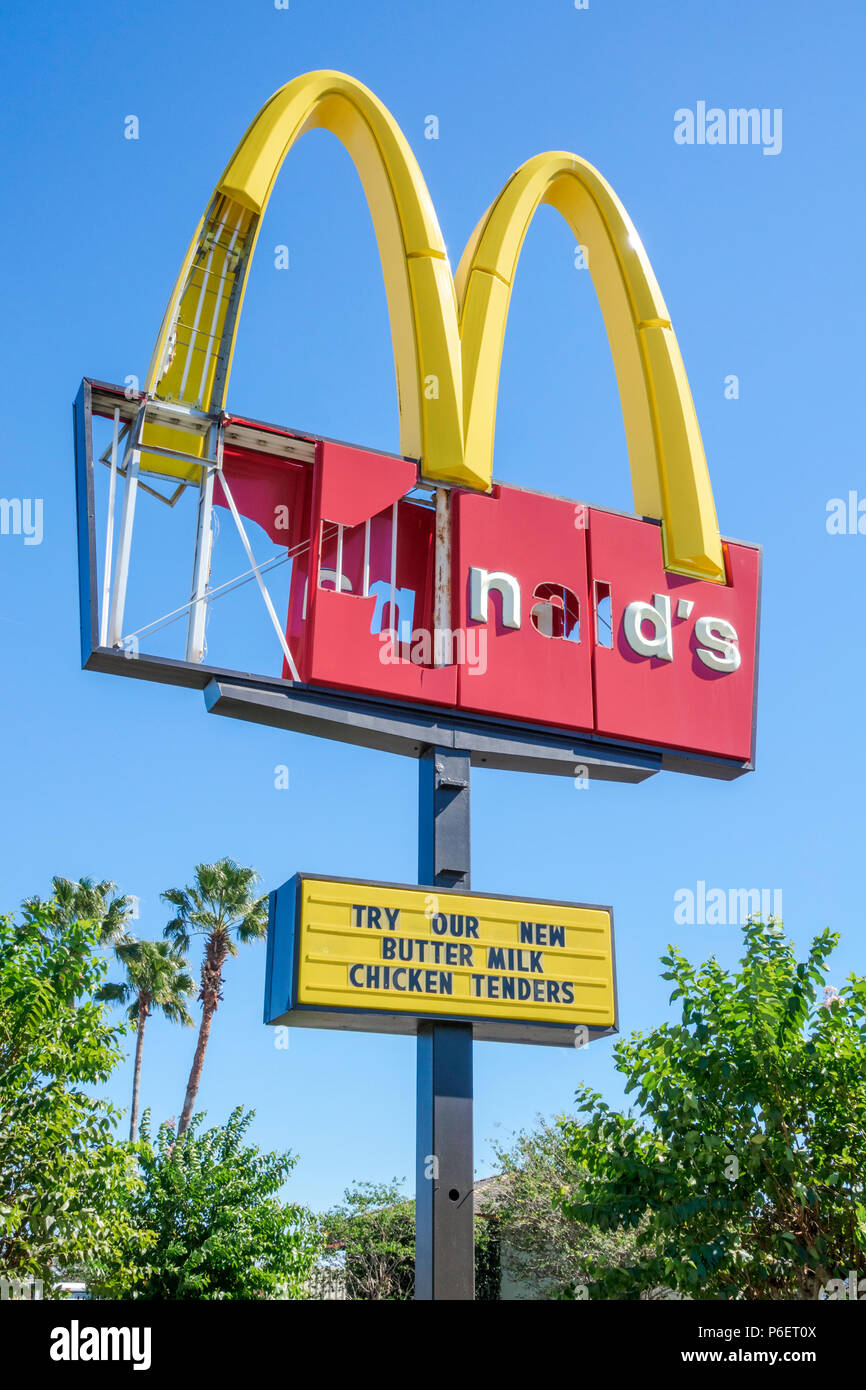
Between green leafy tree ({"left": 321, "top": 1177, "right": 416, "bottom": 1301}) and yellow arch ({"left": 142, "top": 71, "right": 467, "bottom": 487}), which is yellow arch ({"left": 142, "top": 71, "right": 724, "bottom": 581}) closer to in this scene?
yellow arch ({"left": 142, "top": 71, "right": 467, "bottom": 487})

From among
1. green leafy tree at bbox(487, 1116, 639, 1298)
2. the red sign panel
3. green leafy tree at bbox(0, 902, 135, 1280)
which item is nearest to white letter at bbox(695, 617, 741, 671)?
the red sign panel

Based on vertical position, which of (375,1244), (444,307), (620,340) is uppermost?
(620,340)

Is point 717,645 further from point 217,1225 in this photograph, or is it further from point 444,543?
point 217,1225

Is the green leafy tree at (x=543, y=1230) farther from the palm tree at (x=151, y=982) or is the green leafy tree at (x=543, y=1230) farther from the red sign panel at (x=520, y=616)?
the red sign panel at (x=520, y=616)

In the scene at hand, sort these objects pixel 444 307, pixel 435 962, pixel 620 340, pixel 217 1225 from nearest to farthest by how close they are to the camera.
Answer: pixel 435 962 → pixel 444 307 → pixel 620 340 → pixel 217 1225

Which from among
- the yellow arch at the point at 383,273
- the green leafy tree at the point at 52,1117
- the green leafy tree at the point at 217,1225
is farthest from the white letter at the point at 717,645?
the green leafy tree at the point at 217,1225

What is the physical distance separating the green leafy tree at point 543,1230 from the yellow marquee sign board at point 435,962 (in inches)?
872

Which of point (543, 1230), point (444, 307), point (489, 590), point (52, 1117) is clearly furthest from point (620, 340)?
point (543, 1230)

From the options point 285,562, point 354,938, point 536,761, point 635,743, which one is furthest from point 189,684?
point 635,743

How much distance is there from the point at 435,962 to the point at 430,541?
13.9 feet

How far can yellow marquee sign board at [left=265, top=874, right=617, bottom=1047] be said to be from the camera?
31.7 feet

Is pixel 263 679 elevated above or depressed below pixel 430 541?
below

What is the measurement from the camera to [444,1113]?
31.8 ft

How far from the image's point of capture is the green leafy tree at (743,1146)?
12.1m
